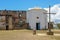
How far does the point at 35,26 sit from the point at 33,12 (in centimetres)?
377

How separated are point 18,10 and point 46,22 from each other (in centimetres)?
833

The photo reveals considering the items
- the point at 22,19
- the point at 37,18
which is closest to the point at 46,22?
the point at 37,18

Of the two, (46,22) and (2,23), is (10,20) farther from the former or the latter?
(46,22)

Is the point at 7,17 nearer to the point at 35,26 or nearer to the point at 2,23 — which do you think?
the point at 2,23

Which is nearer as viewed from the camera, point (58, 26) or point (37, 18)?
point (37, 18)

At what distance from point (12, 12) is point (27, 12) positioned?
4152 mm

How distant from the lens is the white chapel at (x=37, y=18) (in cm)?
4972

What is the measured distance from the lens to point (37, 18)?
164 ft

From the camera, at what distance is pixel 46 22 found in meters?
50.9

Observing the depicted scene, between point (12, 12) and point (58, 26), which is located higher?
point (12, 12)

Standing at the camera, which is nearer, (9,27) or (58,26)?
(9,27)

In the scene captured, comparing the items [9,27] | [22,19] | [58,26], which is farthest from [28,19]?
[58,26]

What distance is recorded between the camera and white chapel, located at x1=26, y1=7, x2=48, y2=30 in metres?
49.7

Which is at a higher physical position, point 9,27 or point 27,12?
point 27,12
